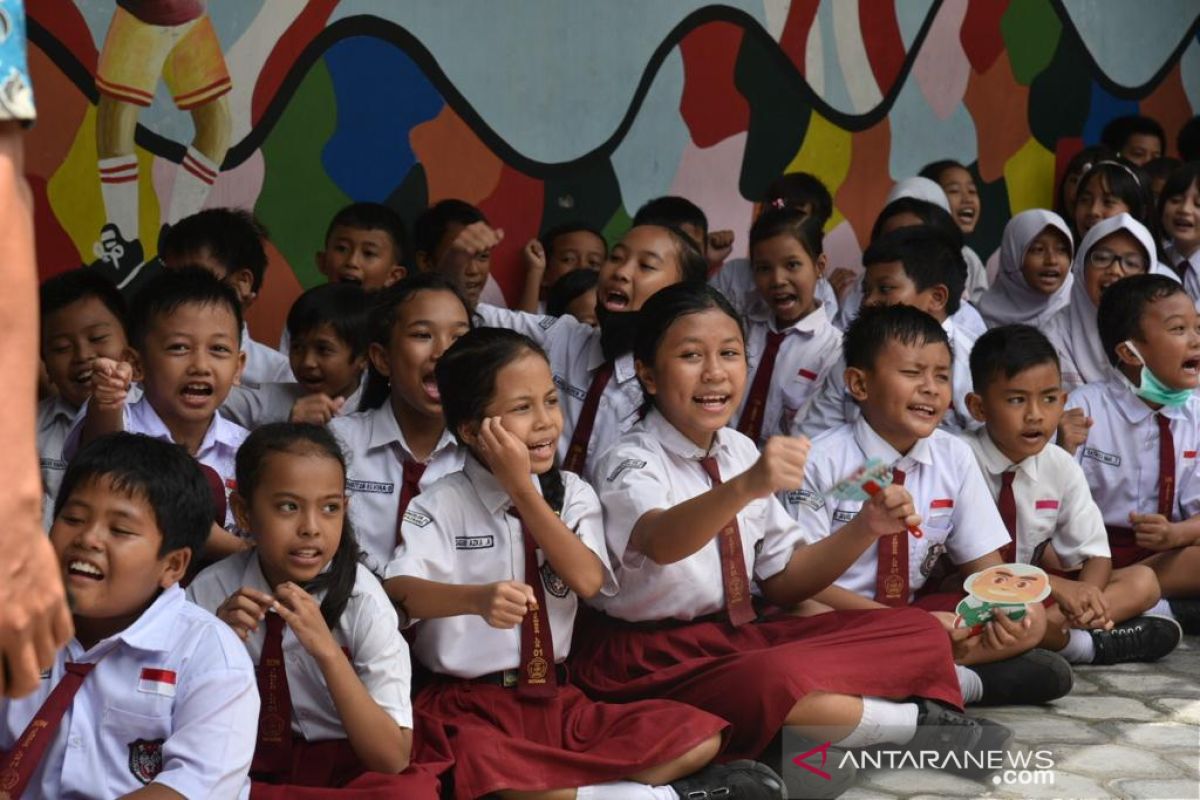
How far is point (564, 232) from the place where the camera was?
506 cm

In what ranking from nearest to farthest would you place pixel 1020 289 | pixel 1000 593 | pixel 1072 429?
pixel 1000 593, pixel 1072 429, pixel 1020 289

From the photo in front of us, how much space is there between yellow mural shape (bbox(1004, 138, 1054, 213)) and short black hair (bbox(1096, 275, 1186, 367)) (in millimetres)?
2473

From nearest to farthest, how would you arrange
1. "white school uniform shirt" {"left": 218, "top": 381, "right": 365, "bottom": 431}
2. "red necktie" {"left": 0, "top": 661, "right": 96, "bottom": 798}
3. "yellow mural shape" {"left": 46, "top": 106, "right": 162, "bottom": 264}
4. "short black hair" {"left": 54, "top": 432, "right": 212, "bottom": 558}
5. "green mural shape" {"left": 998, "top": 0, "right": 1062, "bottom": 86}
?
"red necktie" {"left": 0, "top": 661, "right": 96, "bottom": 798} → "short black hair" {"left": 54, "top": 432, "right": 212, "bottom": 558} → "white school uniform shirt" {"left": 218, "top": 381, "right": 365, "bottom": 431} → "yellow mural shape" {"left": 46, "top": 106, "right": 162, "bottom": 264} → "green mural shape" {"left": 998, "top": 0, "right": 1062, "bottom": 86}

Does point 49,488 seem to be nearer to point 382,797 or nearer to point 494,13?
point 382,797

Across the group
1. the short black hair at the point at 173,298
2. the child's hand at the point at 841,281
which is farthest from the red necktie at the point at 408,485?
the child's hand at the point at 841,281

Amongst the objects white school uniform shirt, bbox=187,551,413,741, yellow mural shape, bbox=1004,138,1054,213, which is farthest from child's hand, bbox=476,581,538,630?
yellow mural shape, bbox=1004,138,1054,213

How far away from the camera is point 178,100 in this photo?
4.34 meters

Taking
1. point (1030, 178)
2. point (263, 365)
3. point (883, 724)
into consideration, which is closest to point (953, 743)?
point (883, 724)

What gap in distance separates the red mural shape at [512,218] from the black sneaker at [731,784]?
2526 mm

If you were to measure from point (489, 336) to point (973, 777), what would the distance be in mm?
1226

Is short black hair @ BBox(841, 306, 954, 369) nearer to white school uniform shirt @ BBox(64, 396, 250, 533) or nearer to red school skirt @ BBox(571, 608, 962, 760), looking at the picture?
red school skirt @ BBox(571, 608, 962, 760)

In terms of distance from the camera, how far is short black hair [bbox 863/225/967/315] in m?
4.46

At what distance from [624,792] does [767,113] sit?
3604 mm

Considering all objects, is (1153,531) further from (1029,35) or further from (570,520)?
(1029,35)
